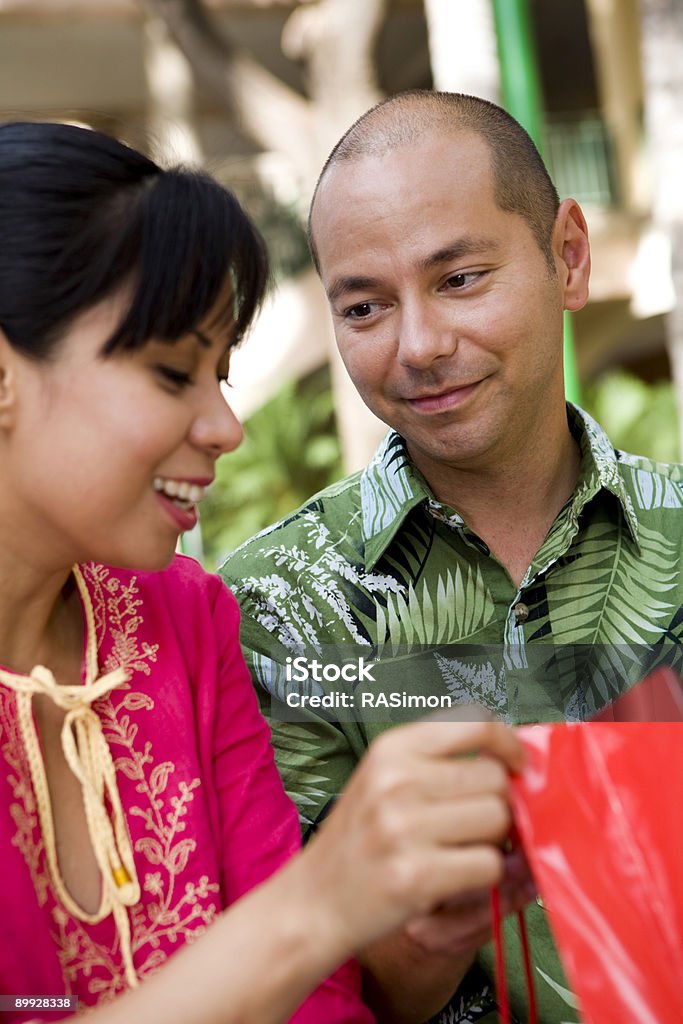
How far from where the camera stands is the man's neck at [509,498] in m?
2.26

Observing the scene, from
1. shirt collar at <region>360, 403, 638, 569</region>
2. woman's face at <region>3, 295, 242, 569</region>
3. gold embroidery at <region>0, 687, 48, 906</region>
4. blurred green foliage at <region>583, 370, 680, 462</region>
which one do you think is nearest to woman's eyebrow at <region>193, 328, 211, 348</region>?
woman's face at <region>3, 295, 242, 569</region>

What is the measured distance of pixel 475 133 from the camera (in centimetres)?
222

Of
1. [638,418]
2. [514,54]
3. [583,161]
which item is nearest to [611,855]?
[514,54]

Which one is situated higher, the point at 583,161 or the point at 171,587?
the point at 583,161

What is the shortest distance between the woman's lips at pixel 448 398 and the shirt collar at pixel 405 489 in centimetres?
18

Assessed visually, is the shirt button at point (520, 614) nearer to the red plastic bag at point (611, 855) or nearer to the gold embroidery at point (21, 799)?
the red plastic bag at point (611, 855)

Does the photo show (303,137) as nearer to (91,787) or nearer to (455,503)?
(455,503)

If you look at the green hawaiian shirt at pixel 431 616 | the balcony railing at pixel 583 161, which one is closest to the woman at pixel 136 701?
the green hawaiian shirt at pixel 431 616

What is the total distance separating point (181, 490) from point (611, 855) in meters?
0.62

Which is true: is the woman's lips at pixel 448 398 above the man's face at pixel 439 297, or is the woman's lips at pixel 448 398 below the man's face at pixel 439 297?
below

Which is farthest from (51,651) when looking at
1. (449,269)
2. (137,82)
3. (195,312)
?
(137,82)

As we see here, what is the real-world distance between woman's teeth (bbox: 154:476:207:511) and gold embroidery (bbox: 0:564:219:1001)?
292mm

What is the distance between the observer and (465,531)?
223cm

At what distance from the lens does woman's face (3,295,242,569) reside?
1400 mm
